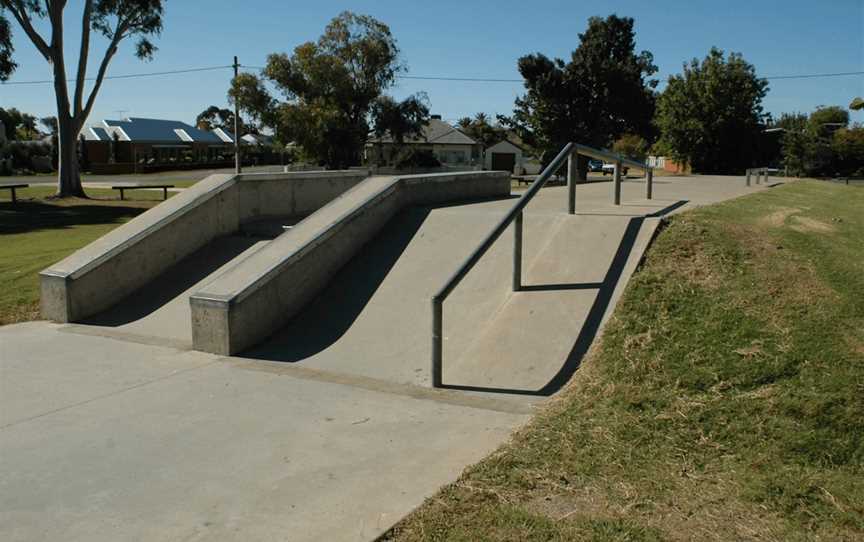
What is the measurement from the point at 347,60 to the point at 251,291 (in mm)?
38509

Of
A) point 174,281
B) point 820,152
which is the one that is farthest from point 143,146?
point 174,281

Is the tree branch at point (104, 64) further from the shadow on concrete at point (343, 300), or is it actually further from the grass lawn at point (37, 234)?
the shadow on concrete at point (343, 300)

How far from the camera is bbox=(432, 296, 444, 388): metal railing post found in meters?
5.43

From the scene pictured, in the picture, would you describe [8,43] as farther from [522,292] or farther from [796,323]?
[796,323]

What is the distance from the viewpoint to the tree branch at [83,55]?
89.9 ft

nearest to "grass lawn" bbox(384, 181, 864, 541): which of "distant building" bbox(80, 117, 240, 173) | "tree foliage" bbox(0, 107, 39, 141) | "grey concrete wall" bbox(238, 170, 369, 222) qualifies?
"grey concrete wall" bbox(238, 170, 369, 222)

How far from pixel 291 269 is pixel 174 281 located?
2299 mm

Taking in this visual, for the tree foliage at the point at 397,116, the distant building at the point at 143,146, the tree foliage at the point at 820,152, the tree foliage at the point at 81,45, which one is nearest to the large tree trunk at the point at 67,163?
the tree foliage at the point at 81,45

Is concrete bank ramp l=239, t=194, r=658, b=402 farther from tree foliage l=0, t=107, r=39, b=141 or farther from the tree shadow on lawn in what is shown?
tree foliage l=0, t=107, r=39, b=141

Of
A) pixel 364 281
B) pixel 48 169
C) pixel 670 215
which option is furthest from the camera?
pixel 48 169

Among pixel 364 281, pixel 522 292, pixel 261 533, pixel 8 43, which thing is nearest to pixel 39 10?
pixel 8 43

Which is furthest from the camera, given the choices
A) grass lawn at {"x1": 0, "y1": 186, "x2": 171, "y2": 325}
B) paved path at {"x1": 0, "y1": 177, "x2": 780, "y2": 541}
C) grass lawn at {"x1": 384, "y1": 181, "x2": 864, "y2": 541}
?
grass lawn at {"x1": 0, "y1": 186, "x2": 171, "y2": 325}

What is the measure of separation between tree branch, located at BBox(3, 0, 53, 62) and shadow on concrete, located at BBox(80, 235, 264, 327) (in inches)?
873

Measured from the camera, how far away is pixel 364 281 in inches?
314
